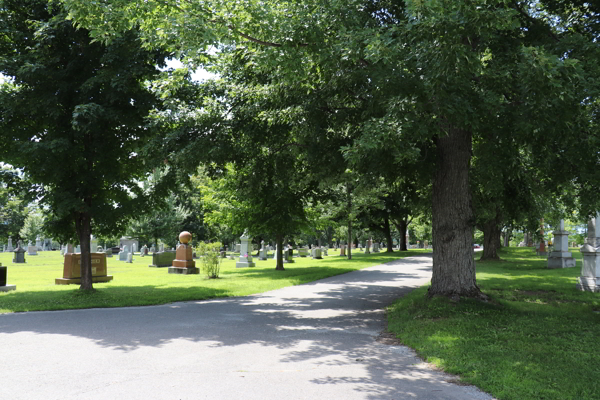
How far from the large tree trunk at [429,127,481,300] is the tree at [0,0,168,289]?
7.54 meters

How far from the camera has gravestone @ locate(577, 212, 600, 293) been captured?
1291 centimetres

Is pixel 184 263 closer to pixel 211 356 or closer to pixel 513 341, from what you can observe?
pixel 211 356

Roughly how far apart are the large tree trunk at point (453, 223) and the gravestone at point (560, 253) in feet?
46.8

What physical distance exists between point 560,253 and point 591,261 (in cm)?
932

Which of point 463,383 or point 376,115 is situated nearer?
point 463,383

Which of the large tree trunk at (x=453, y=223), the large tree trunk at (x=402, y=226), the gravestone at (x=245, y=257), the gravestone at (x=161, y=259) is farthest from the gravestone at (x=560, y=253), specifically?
the gravestone at (x=161, y=259)

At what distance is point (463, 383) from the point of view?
5.01 m

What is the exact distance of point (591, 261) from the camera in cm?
1309

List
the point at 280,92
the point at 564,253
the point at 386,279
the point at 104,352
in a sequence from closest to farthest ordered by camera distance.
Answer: the point at 104,352, the point at 280,92, the point at 386,279, the point at 564,253

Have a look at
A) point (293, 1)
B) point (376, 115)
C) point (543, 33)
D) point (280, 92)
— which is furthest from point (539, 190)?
point (293, 1)

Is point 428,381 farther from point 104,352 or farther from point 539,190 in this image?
point 539,190

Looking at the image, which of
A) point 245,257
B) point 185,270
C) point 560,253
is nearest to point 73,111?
point 185,270

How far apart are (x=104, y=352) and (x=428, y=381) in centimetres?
435

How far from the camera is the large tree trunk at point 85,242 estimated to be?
13.5 m
